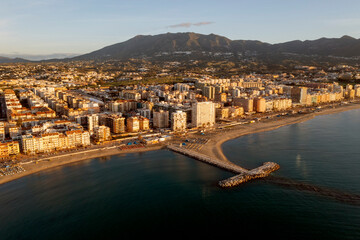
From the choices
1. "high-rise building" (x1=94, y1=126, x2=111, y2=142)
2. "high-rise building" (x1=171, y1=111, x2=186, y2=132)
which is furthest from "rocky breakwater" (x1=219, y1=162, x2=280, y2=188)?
"high-rise building" (x1=94, y1=126, x2=111, y2=142)

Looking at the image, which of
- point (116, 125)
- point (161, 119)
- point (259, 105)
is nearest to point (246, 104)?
point (259, 105)

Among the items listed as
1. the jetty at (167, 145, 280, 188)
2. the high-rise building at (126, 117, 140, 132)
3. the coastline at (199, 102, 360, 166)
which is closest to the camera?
the jetty at (167, 145, 280, 188)

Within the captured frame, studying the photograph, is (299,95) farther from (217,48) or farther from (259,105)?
(217,48)

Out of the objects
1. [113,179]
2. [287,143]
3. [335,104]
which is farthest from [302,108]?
[113,179]

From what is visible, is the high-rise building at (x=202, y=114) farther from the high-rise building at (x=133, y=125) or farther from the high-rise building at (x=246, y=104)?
the high-rise building at (x=246, y=104)

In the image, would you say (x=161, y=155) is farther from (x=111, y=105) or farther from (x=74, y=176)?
(x=111, y=105)

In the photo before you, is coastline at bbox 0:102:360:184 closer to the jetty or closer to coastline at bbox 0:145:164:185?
coastline at bbox 0:145:164:185
